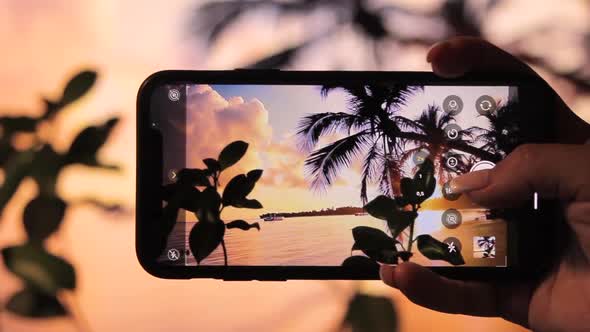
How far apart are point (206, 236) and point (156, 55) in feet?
0.65

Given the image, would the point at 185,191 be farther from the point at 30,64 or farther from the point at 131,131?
the point at 30,64

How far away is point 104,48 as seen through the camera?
1.63 ft

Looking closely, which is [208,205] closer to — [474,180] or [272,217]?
[272,217]

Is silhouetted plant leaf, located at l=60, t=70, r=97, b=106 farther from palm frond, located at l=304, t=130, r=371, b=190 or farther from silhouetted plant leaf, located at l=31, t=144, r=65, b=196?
palm frond, located at l=304, t=130, r=371, b=190

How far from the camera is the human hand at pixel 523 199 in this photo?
0.34 metres

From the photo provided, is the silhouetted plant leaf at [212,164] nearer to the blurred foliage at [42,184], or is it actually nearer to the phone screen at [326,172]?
the phone screen at [326,172]

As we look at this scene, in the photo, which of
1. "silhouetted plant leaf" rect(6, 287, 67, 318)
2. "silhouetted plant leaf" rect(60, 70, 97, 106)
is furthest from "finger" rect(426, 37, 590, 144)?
"silhouetted plant leaf" rect(6, 287, 67, 318)

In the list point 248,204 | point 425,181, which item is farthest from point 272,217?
point 425,181

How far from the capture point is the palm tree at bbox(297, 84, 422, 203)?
0.40m

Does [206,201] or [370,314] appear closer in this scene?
[206,201]

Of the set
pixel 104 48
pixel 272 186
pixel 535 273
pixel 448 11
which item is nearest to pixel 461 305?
pixel 535 273

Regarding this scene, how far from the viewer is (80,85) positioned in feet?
1.62

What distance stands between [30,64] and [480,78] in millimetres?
426

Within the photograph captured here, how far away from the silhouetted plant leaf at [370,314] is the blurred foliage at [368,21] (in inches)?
9.4
